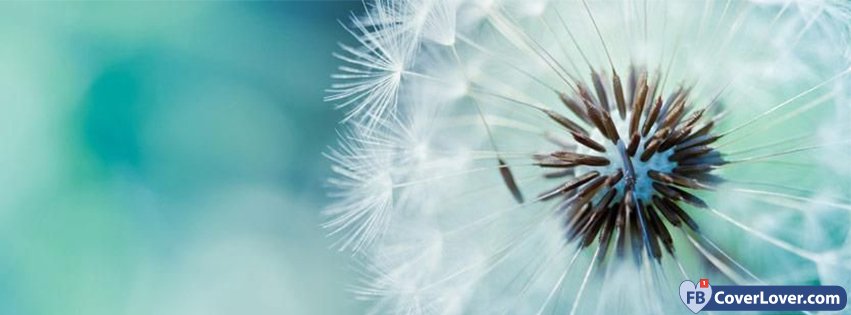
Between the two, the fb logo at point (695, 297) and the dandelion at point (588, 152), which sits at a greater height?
the dandelion at point (588, 152)

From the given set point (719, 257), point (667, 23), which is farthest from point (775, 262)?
point (667, 23)

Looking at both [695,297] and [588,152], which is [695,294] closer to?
[695,297]

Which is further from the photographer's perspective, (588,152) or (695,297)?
(588,152)

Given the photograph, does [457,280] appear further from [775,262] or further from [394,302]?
[775,262]

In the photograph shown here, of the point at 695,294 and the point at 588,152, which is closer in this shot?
the point at 695,294

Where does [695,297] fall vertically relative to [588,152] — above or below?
below

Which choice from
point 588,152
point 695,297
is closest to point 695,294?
point 695,297
